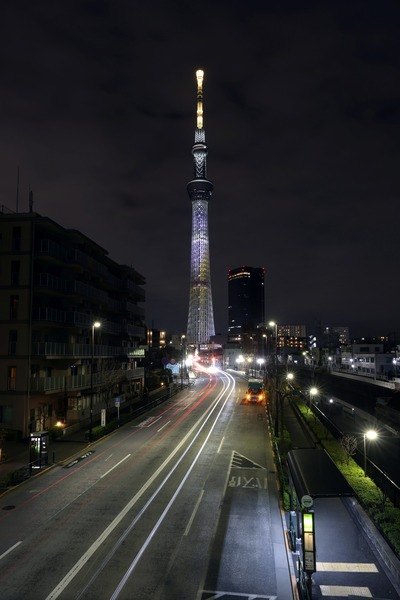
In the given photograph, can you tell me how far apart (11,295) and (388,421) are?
51634 millimetres

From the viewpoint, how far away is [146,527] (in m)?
17.0

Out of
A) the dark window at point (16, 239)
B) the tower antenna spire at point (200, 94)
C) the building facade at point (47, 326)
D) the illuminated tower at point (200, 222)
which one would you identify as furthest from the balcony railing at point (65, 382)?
the tower antenna spire at point (200, 94)

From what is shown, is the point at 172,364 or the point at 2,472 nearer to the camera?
the point at 2,472

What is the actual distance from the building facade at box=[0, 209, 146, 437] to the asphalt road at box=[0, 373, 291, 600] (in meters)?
8.47

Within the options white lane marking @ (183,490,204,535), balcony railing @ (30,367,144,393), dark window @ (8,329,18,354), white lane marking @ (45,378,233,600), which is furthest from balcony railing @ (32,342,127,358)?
white lane marking @ (183,490,204,535)

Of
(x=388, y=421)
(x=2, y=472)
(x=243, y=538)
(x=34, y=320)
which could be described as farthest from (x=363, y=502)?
(x=388, y=421)

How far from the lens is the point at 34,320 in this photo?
1422 inches

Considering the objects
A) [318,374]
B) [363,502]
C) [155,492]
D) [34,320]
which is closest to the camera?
[363,502]

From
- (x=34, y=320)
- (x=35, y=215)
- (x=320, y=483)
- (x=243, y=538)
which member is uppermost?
(x=35, y=215)

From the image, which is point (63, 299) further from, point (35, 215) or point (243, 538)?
point (243, 538)

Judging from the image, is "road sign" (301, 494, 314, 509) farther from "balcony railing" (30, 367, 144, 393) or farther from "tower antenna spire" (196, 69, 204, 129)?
"tower antenna spire" (196, 69, 204, 129)

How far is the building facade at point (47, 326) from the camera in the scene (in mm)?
34906

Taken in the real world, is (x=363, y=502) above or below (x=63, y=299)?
below

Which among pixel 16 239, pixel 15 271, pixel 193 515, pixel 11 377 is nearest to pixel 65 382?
pixel 11 377
